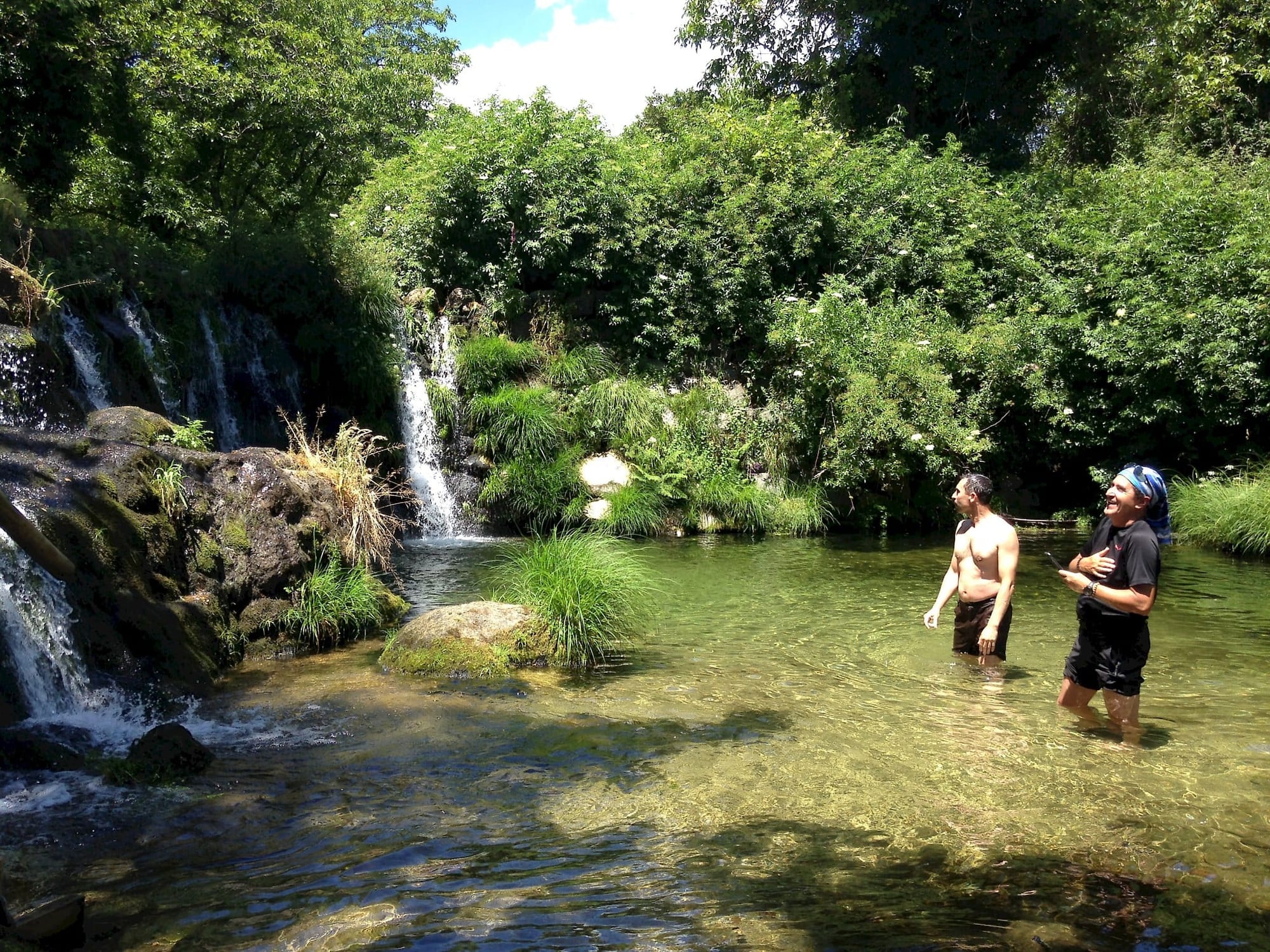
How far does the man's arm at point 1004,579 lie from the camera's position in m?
7.41

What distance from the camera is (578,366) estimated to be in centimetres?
1792

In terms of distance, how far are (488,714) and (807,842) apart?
9.23 feet

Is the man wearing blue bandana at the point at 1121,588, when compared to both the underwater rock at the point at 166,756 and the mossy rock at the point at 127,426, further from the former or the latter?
the mossy rock at the point at 127,426

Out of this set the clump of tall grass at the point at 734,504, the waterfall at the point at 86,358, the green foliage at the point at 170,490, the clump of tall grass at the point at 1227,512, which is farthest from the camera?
the clump of tall grass at the point at 734,504

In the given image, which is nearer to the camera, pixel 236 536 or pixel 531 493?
pixel 236 536

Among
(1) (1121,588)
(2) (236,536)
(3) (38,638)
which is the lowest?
(3) (38,638)

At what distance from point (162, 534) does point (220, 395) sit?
6222 mm

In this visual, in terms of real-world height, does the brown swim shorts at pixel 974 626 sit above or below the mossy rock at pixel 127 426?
below

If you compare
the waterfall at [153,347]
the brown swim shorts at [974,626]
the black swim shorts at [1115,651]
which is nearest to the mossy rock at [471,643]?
the brown swim shorts at [974,626]

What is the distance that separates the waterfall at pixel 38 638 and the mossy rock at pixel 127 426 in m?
2.18

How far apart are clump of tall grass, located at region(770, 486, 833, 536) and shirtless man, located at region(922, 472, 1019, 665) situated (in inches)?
333

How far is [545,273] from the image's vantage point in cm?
1897

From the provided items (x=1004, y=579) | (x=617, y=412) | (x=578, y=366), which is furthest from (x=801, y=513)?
(x=1004, y=579)

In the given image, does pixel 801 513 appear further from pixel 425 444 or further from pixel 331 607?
pixel 331 607
